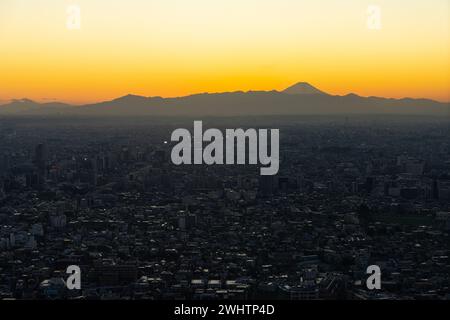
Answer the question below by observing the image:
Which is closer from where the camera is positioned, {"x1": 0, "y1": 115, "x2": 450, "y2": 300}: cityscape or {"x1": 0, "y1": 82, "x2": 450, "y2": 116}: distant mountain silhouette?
{"x1": 0, "y1": 115, "x2": 450, "y2": 300}: cityscape

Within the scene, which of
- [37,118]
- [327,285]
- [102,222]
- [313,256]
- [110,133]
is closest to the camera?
[327,285]

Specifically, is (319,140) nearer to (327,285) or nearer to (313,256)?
(313,256)

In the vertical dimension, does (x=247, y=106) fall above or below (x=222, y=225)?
above

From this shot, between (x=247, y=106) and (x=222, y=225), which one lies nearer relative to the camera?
(x=222, y=225)

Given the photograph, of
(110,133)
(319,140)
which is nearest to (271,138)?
(319,140)

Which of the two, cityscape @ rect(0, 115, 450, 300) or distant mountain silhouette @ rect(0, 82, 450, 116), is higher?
distant mountain silhouette @ rect(0, 82, 450, 116)

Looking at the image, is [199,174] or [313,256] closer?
[313,256]

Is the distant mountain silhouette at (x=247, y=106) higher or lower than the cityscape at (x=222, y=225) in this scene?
higher

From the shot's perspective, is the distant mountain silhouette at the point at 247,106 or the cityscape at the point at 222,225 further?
the distant mountain silhouette at the point at 247,106
